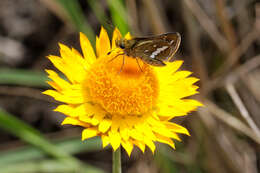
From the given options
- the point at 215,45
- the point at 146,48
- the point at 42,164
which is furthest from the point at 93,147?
the point at 215,45

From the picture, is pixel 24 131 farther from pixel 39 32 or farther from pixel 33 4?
pixel 33 4

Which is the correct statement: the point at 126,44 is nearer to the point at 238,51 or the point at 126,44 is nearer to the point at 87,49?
the point at 87,49

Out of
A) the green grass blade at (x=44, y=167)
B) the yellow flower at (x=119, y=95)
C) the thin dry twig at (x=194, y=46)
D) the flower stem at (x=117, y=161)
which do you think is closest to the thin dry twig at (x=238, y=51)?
the thin dry twig at (x=194, y=46)

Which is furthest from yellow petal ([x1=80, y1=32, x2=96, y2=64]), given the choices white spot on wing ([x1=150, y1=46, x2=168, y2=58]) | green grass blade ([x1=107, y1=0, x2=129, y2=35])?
green grass blade ([x1=107, y1=0, x2=129, y2=35])

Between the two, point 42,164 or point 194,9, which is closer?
point 42,164

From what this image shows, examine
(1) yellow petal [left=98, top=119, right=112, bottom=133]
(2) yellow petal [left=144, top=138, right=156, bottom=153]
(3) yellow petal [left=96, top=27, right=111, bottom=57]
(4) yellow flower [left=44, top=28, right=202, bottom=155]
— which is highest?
(3) yellow petal [left=96, top=27, right=111, bottom=57]

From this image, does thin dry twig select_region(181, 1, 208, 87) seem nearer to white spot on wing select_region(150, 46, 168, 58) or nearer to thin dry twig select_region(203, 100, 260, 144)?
thin dry twig select_region(203, 100, 260, 144)
